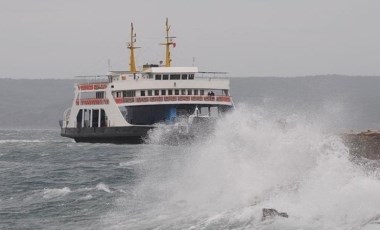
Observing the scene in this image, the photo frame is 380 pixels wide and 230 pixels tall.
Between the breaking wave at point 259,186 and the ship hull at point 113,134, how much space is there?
1255 inches

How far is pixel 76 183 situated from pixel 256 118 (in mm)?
9538

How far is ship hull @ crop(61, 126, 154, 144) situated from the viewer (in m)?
73.3

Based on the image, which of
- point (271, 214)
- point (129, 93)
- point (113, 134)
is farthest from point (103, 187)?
point (129, 93)

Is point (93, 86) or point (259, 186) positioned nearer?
point (259, 186)

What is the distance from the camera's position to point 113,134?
75125 millimetres

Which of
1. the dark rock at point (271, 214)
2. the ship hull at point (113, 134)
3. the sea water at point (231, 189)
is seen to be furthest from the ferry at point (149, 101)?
the dark rock at point (271, 214)

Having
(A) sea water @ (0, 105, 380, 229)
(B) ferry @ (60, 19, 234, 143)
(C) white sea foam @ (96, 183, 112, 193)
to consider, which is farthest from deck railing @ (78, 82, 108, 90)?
(C) white sea foam @ (96, 183, 112, 193)

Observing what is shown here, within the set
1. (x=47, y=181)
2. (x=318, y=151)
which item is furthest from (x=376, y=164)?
(x=47, y=181)

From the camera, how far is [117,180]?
136 feet

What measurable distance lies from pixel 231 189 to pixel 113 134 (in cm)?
4368

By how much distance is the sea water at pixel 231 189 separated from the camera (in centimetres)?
2519

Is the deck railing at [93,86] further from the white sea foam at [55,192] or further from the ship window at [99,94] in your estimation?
the white sea foam at [55,192]

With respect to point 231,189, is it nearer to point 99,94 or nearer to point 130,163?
point 130,163

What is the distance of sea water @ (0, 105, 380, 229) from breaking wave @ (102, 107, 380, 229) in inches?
1.5
